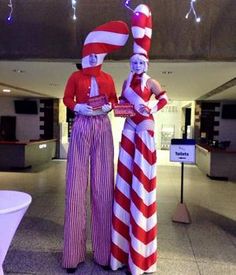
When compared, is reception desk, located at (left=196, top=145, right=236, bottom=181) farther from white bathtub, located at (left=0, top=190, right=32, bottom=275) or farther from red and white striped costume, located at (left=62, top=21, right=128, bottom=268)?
white bathtub, located at (left=0, top=190, right=32, bottom=275)

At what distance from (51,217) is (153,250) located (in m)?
1.82

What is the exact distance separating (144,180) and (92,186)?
1.47 feet

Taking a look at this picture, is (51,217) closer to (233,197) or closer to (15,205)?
(15,205)

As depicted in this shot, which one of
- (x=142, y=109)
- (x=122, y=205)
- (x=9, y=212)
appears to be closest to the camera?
(x=9, y=212)

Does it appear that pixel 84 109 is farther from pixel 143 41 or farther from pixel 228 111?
pixel 228 111

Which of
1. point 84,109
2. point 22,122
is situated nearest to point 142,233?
point 84,109

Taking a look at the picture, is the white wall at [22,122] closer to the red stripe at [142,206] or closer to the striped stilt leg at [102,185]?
the striped stilt leg at [102,185]

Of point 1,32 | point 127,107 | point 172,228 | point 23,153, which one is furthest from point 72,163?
point 23,153

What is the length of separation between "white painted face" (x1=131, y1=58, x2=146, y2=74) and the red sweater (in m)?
0.25

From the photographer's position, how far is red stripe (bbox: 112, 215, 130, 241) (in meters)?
2.57

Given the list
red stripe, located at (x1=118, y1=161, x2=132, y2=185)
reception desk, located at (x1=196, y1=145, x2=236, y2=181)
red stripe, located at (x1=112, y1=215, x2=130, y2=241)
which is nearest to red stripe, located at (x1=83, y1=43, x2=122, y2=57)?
A: red stripe, located at (x1=118, y1=161, x2=132, y2=185)

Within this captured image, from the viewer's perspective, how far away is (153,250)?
253 centimetres

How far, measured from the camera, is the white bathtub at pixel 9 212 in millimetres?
1912

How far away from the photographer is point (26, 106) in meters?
10.0
